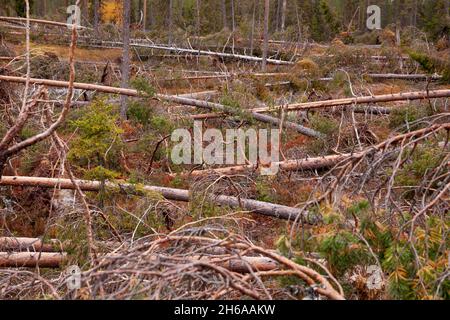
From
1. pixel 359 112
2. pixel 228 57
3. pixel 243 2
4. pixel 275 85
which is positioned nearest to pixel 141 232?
pixel 359 112

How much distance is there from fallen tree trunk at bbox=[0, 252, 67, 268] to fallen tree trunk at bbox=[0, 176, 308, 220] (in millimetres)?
1254

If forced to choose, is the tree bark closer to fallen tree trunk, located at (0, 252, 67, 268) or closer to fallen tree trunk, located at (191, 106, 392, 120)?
fallen tree trunk, located at (0, 252, 67, 268)

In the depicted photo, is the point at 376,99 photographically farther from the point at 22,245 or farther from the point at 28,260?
the point at 28,260

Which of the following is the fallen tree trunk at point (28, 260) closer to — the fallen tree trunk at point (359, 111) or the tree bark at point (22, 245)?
the tree bark at point (22, 245)

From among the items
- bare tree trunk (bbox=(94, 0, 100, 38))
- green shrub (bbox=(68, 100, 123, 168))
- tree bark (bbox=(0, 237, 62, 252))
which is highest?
bare tree trunk (bbox=(94, 0, 100, 38))

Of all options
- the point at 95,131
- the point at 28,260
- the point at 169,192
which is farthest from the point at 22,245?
the point at 169,192

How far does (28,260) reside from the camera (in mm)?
5324

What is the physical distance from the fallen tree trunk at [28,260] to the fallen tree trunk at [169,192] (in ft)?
4.11

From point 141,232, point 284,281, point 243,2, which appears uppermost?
point 243,2

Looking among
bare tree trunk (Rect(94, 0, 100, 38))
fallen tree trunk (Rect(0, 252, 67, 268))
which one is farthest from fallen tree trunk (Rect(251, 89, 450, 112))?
bare tree trunk (Rect(94, 0, 100, 38))

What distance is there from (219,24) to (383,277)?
38125 millimetres

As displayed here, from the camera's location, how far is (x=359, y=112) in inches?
→ 486

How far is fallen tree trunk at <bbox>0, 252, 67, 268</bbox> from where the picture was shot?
17.4ft
